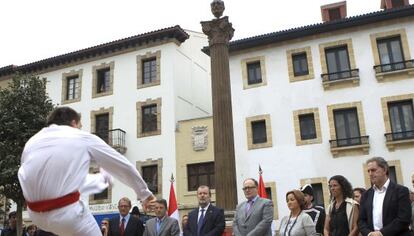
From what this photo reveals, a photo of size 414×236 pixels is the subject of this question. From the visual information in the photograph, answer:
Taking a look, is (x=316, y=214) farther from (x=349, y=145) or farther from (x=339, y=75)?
(x=339, y=75)

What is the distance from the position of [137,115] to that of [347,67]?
38.5ft

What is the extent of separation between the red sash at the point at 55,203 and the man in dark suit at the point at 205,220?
5.03m

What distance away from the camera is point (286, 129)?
23.9 m

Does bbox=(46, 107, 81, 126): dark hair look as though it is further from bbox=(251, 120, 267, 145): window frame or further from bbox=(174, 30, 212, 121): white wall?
bbox=(174, 30, 212, 121): white wall

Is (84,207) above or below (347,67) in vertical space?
below

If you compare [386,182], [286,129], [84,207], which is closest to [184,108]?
[286,129]

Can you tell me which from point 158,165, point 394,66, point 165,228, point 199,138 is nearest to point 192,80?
point 199,138

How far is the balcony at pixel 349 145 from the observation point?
73.5 feet

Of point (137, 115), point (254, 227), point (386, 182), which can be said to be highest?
point (137, 115)

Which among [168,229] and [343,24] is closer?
[168,229]

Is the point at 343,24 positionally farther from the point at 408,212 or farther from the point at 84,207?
the point at 84,207

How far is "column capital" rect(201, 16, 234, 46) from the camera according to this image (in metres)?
12.8

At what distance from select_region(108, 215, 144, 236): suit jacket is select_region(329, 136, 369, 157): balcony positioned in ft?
52.0

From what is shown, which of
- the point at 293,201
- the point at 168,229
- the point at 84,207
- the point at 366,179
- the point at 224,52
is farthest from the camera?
the point at 366,179
